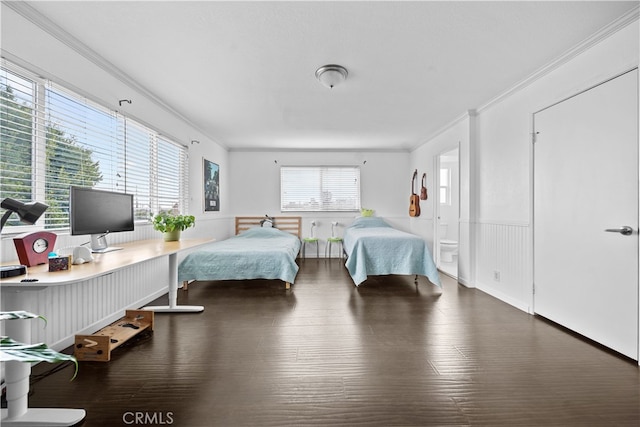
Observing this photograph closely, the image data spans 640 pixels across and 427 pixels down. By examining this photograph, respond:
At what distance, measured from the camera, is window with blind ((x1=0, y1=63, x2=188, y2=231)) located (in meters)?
1.80

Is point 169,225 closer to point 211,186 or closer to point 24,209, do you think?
point 24,209

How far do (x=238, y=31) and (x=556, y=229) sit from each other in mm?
2967

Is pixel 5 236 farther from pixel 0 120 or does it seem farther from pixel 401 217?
pixel 401 217

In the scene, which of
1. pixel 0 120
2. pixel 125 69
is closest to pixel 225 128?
pixel 125 69

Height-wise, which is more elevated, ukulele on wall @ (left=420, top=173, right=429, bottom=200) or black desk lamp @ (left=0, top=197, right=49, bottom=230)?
ukulele on wall @ (left=420, top=173, right=429, bottom=200)

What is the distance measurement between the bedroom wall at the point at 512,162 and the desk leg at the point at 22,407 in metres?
3.48

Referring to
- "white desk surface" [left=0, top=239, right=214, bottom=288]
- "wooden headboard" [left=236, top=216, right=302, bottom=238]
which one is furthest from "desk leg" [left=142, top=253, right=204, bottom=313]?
"wooden headboard" [left=236, top=216, right=302, bottom=238]

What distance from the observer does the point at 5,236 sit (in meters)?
1.73

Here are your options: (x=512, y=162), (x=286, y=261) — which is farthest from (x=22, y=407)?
(x=512, y=162)

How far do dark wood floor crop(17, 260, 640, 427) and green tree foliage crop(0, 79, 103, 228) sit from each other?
1112 mm
